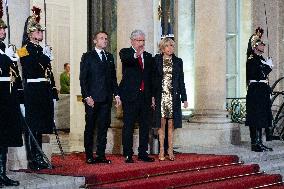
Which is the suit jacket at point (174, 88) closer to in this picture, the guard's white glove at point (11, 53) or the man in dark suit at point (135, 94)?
the man in dark suit at point (135, 94)

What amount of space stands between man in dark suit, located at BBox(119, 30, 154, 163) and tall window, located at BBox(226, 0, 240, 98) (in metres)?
6.20

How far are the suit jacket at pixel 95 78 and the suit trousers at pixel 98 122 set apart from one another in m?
0.13

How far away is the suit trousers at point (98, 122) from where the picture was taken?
8.58 meters

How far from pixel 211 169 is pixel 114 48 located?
3163 millimetres

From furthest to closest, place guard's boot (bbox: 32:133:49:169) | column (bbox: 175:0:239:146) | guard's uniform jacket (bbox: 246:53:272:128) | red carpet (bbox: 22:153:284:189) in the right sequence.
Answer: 1. column (bbox: 175:0:239:146)
2. guard's uniform jacket (bbox: 246:53:272:128)
3. guard's boot (bbox: 32:133:49:169)
4. red carpet (bbox: 22:153:284:189)

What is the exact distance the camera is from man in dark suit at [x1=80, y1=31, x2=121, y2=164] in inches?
338

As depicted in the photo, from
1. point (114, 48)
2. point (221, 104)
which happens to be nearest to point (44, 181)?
point (114, 48)

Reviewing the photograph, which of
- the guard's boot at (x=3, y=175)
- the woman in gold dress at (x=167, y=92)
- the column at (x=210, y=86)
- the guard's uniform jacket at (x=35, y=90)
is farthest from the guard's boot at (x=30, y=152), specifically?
the column at (x=210, y=86)

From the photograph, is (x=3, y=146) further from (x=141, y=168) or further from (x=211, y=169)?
(x=211, y=169)

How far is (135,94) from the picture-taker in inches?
352

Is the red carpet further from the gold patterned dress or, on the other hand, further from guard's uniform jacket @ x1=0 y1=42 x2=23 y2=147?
guard's uniform jacket @ x1=0 y1=42 x2=23 y2=147

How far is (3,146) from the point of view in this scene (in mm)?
6777

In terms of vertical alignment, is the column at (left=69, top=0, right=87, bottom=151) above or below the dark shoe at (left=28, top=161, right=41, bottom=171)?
above

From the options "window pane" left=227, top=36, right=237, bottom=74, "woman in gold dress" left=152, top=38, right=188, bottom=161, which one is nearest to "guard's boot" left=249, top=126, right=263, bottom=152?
"woman in gold dress" left=152, top=38, right=188, bottom=161
